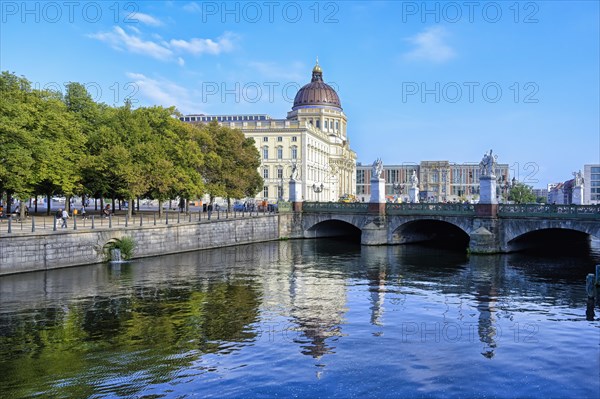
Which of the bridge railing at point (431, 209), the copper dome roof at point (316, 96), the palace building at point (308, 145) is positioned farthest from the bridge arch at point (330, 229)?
the copper dome roof at point (316, 96)

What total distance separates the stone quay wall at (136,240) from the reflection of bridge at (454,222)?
17.3ft

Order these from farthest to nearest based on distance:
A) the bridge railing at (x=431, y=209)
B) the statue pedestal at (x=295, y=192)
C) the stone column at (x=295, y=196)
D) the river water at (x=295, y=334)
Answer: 1. the statue pedestal at (x=295, y=192)
2. the stone column at (x=295, y=196)
3. the bridge railing at (x=431, y=209)
4. the river water at (x=295, y=334)

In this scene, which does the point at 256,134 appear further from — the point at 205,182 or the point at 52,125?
the point at 52,125

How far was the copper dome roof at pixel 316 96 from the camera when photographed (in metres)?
168

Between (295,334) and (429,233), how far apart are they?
4987 cm

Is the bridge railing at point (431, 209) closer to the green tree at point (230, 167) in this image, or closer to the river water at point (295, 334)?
the river water at point (295, 334)

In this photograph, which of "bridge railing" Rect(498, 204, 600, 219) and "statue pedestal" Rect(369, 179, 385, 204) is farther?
"statue pedestal" Rect(369, 179, 385, 204)

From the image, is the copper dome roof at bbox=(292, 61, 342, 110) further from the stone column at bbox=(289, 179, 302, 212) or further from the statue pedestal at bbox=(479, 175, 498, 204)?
the statue pedestal at bbox=(479, 175, 498, 204)

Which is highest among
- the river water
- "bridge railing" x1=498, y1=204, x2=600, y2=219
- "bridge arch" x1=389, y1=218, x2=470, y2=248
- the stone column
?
the stone column

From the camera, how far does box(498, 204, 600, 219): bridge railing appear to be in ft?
159

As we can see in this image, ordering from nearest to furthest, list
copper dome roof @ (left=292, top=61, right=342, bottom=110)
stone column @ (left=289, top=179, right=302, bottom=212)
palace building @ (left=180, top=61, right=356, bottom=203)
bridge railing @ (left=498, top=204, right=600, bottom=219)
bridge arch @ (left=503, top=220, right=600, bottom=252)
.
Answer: bridge railing @ (left=498, top=204, right=600, bottom=219)
bridge arch @ (left=503, top=220, right=600, bottom=252)
stone column @ (left=289, top=179, right=302, bottom=212)
palace building @ (left=180, top=61, right=356, bottom=203)
copper dome roof @ (left=292, top=61, right=342, bottom=110)

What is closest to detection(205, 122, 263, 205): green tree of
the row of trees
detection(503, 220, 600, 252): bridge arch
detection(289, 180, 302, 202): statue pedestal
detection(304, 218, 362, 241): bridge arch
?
the row of trees

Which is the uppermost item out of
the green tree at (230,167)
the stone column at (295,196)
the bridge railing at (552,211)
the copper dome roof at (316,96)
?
the copper dome roof at (316,96)

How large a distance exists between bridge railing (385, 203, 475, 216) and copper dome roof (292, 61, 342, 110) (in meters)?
109
